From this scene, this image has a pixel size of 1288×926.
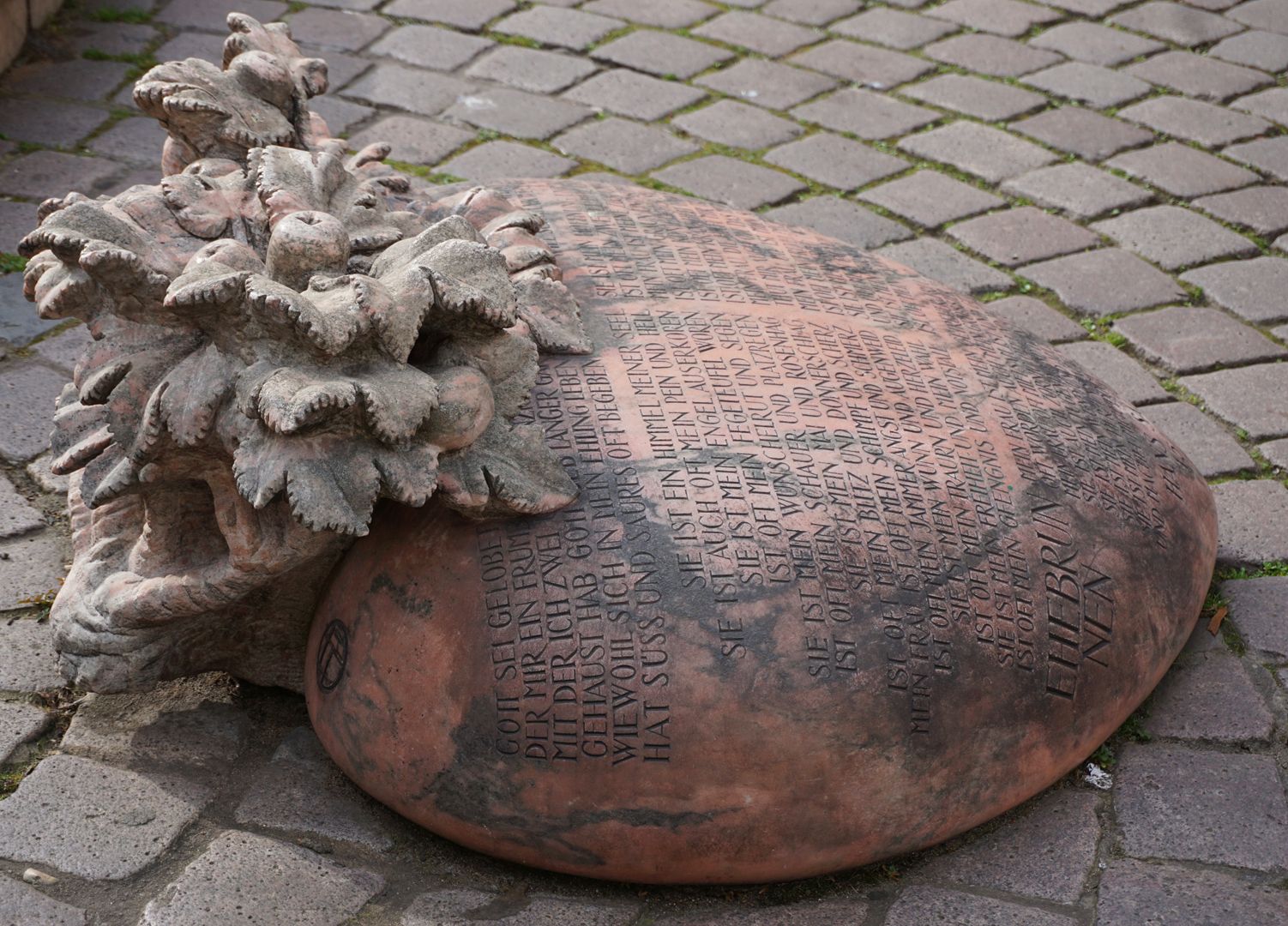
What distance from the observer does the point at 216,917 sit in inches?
76.8

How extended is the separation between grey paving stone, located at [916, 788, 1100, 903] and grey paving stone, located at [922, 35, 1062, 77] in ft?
10.1

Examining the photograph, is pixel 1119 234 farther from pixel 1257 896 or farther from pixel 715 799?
pixel 715 799

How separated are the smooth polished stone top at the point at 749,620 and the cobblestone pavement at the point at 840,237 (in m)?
0.12

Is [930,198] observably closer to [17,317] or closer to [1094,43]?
[1094,43]

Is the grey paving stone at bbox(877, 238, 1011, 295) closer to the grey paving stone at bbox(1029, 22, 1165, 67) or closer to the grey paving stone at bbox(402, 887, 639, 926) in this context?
the grey paving stone at bbox(1029, 22, 1165, 67)

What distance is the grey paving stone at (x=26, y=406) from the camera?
2947 millimetres

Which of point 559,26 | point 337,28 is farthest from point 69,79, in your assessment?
point 559,26

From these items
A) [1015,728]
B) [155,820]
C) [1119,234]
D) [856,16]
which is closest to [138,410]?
[155,820]

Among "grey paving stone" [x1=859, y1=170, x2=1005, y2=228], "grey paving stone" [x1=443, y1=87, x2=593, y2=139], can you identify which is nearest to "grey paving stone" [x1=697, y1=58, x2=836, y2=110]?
"grey paving stone" [x1=443, y1=87, x2=593, y2=139]

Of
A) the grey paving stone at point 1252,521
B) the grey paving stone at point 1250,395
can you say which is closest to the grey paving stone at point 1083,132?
the grey paving stone at point 1250,395

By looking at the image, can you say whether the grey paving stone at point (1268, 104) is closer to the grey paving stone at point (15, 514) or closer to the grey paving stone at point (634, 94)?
the grey paving stone at point (634, 94)

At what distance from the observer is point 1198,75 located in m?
4.57

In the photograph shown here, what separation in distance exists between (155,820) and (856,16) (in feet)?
12.7

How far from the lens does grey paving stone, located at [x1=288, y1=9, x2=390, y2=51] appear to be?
4746mm
